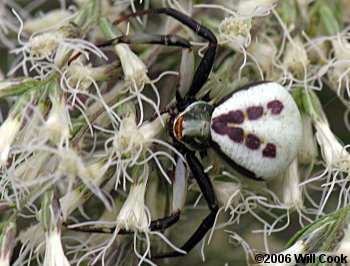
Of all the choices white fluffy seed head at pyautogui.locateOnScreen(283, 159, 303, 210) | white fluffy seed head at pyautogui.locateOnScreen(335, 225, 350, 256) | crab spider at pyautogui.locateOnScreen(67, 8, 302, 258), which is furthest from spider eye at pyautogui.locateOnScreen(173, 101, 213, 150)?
white fluffy seed head at pyautogui.locateOnScreen(335, 225, 350, 256)

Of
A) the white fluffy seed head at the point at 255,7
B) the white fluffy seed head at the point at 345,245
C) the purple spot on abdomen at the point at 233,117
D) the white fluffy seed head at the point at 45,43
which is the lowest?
the white fluffy seed head at the point at 345,245

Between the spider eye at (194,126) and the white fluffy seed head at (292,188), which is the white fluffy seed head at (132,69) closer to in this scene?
the spider eye at (194,126)

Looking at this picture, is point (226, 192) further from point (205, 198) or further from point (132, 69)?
point (132, 69)

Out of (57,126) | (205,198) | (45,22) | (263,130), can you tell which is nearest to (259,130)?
(263,130)

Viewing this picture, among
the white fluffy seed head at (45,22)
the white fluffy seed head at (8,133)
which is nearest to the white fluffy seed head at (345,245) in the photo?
the white fluffy seed head at (8,133)

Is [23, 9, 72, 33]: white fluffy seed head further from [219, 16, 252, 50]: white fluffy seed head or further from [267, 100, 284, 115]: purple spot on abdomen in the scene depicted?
[267, 100, 284, 115]: purple spot on abdomen

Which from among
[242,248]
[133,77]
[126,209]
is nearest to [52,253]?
[126,209]

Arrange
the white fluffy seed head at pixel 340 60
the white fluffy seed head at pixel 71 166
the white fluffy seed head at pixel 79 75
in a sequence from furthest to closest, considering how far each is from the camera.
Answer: the white fluffy seed head at pixel 340 60, the white fluffy seed head at pixel 79 75, the white fluffy seed head at pixel 71 166

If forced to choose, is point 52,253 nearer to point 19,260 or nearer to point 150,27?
point 19,260
